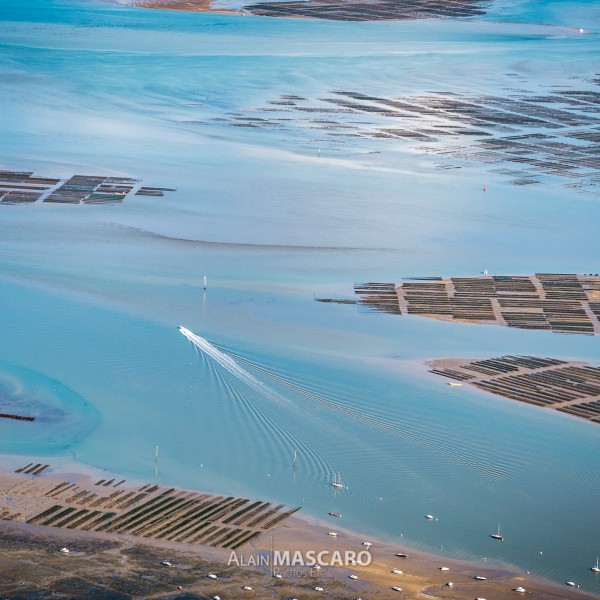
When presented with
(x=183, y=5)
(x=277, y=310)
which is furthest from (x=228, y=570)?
(x=183, y=5)

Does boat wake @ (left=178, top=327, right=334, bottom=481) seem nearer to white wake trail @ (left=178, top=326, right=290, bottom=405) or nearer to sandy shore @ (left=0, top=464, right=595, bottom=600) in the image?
white wake trail @ (left=178, top=326, right=290, bottom=405)

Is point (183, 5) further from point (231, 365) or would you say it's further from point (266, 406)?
point (266, 406)

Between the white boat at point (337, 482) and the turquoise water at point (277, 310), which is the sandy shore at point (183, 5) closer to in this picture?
the turquoise water at point (277, 310)

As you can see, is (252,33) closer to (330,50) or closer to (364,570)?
(330,50)

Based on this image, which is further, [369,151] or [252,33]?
[252,33]

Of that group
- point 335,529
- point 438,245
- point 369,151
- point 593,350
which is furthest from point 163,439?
point 369,151

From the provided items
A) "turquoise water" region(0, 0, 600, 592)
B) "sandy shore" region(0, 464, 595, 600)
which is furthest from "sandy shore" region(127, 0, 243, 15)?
"sandy shore" region(0, 464, 595, 600)
